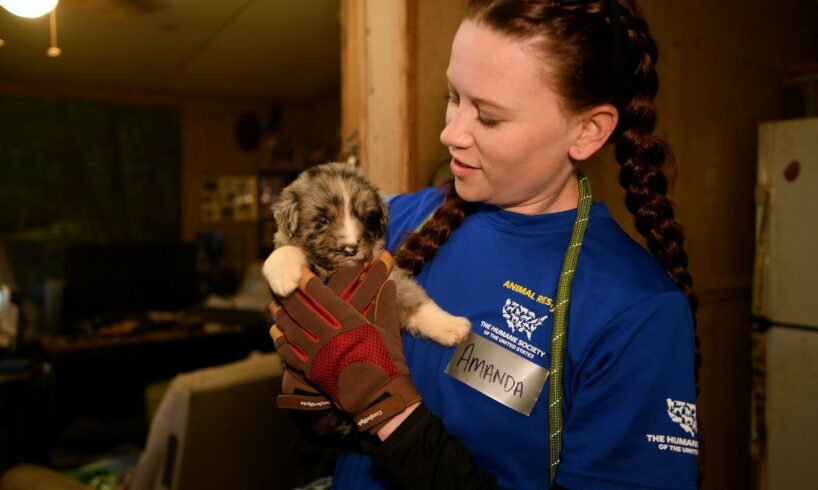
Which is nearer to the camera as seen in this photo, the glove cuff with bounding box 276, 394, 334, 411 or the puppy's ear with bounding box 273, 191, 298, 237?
the glove cuff with bounding box 276, 394, 334, 411

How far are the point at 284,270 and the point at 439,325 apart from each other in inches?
15.7

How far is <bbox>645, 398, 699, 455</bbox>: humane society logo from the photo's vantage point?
1.00m

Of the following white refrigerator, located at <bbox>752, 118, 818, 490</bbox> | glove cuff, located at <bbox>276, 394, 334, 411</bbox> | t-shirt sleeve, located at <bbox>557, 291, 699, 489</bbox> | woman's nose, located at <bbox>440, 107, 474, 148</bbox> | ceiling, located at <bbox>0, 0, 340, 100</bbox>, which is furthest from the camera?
ceiling, located at <bbox>0, 0, 340, 100</bbox>

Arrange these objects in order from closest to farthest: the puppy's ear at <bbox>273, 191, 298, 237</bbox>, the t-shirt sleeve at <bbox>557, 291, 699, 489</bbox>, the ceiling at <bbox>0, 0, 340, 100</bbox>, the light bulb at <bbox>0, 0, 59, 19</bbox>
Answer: the t-shirt sleeve at <bbox>557, 291, 699, 489</bbox>
the puppy's ear at <bbox>273, 191, 298, 237</bbox>
the light bulb at <bbox>0, 0, 59, 19</bbox>
the ceiling at <bbox>0, 0, 340, 100</bbox>

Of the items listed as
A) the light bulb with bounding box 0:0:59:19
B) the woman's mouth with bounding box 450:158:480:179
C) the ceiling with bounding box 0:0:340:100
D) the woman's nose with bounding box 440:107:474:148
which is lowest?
the woman's mouth with bounding box 450:158:480:179

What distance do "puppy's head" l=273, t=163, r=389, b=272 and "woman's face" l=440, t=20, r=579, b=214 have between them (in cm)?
30

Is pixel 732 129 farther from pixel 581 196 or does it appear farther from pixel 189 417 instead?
pixel 189 417

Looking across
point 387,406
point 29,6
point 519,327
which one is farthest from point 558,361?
point 29,6

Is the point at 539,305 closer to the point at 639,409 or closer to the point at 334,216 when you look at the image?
the point at 639,409

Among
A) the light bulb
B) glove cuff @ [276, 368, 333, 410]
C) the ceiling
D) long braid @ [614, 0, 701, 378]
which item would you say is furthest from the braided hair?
the ceiling

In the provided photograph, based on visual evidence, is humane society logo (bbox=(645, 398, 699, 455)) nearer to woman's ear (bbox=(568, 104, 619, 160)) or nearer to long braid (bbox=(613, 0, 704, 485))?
long braid (bbox=(613, 0, 704, 485))

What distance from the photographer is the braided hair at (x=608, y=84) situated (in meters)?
1.02

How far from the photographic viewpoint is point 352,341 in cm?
116

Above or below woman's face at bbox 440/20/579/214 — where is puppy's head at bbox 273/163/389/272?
below
